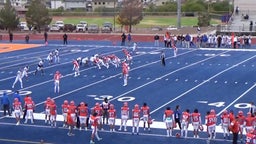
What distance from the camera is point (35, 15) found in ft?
208

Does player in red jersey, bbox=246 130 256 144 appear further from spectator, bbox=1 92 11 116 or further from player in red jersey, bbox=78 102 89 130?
spectator, bbox=1 92 11 116

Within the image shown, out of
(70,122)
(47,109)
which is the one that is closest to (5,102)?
(47,109)

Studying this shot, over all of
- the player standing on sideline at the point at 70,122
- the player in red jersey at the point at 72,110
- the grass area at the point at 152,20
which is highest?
the grass area at the point at 152,20

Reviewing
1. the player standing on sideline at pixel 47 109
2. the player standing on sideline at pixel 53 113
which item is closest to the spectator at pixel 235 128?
the player standing on sideline at pixel 53 113

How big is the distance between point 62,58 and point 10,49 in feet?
30.4

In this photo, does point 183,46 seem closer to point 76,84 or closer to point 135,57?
point 135,57

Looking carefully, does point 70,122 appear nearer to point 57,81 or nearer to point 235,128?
point 235,128

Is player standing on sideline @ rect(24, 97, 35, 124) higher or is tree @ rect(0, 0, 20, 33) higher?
tree @ rect(0, 0, 20, 33)

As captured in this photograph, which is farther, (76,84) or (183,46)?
(183,46)

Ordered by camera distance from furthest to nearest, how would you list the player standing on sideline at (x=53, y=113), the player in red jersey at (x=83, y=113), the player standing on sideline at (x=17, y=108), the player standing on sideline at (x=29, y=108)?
1. the player standing on sideline at (x=17, y=108)
2. the player standing on sideline at (x=29, y=108)
3. the player standing on sideline at (x=53, y=113)
4. the player in red jersey at (x=83, y=113)

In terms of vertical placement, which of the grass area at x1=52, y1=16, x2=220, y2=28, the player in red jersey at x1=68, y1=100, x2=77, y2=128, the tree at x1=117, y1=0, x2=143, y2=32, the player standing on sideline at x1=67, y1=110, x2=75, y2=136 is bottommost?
the player standing on sideline at x1=67, y1=110, x2=75, y2=136

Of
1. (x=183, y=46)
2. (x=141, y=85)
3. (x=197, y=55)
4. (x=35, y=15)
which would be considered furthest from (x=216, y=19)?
(x=141, y=85)

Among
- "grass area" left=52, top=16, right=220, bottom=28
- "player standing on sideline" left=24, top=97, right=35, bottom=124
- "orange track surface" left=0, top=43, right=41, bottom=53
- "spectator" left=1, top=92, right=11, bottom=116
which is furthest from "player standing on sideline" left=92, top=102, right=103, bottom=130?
"grass area" left=52, top=16, right=220, bottom=28

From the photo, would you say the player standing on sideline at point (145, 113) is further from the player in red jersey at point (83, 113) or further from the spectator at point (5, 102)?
the spectator at point (5, 102)
